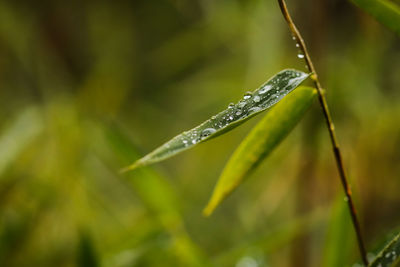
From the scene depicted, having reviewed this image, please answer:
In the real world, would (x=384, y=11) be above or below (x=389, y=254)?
above

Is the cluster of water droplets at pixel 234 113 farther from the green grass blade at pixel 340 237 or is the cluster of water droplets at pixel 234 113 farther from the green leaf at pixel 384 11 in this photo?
the green grass blade at pixel 340 237

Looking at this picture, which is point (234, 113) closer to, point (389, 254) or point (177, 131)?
point (389, 254)

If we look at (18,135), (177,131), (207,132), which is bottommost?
(177,131)

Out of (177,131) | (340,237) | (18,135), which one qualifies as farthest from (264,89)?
(177,131)

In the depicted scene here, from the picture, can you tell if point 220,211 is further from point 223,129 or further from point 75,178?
point 223,129

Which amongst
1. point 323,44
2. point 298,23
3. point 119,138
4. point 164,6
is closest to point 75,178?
point 119,138

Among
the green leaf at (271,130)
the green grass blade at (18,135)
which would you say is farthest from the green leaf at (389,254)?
the green grass blade at (18,135)

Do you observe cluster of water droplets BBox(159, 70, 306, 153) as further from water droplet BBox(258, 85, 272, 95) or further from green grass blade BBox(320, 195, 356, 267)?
green grass blade BBox(320, 195, 356, 267)

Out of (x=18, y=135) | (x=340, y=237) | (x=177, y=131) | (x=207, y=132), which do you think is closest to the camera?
(x=207, y=132)

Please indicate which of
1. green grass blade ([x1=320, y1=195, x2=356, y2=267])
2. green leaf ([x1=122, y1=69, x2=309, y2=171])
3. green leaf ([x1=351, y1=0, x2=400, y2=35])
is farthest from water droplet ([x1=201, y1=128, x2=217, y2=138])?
green grass blade ([x1=320, y1=195, x2=356, y2=267])
